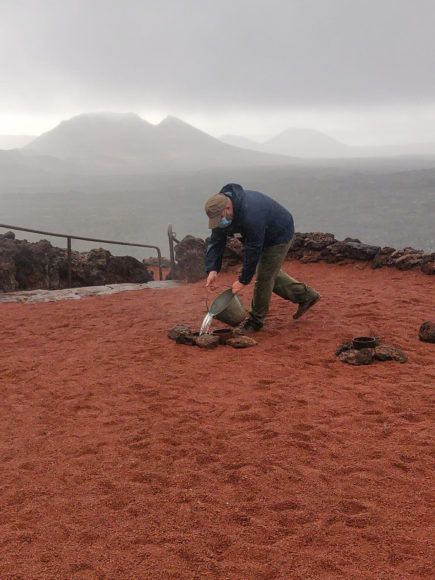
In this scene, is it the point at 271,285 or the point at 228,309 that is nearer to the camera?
the point at 271,285

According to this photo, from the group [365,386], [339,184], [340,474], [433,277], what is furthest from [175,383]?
[339,184]

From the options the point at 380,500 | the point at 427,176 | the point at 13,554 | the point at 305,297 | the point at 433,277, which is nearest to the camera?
the point at 13,554

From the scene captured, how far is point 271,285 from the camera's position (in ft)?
19.6

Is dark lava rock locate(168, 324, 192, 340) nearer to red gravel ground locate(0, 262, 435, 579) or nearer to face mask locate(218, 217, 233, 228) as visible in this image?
red gravel ground locate(0, 262, 435, 579)

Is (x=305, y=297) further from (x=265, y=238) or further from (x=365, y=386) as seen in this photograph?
(x=365, y=386)

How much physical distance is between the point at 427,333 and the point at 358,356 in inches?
38.3

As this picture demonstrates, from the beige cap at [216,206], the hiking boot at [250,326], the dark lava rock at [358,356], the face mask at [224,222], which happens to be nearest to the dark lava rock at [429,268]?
the hiking boot at [250,326]

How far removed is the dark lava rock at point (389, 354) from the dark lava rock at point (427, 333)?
1.77ft

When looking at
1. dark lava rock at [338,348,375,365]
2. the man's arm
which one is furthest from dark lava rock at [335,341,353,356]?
the man's arm

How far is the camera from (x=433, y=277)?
28.9 feet

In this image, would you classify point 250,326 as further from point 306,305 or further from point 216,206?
point 216,206

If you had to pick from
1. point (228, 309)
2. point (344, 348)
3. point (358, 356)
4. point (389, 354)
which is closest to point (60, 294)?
point (228, 309)

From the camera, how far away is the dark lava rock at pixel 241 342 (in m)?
5.65

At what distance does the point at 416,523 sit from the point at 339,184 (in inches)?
8068
